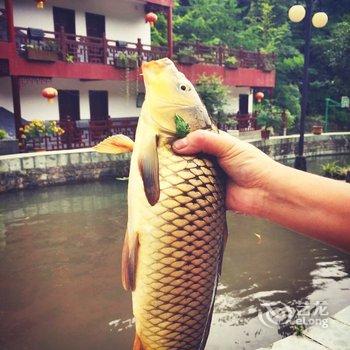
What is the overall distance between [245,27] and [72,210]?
2169 centimetres

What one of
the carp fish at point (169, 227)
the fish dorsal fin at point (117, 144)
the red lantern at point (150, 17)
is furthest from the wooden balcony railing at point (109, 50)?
the carp fish at point (169, 227)

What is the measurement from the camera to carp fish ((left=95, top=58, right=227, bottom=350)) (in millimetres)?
1421

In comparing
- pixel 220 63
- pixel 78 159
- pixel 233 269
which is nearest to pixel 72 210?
pixel 78 159

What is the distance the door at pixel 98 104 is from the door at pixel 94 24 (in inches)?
110

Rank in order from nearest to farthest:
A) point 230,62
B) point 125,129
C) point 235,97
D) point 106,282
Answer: point 106,282 < point 125,129 < point 230,62 < point 235,97

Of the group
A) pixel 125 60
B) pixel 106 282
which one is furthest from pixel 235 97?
pixel 106 282

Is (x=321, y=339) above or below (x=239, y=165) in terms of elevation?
below

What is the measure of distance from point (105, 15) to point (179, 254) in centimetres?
1902

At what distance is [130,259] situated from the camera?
1452 mm

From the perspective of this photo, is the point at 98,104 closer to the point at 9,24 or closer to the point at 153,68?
the point at 9,24

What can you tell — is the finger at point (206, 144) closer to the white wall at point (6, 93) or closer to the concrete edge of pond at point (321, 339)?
the concrete edge of pond at point (321, 339)

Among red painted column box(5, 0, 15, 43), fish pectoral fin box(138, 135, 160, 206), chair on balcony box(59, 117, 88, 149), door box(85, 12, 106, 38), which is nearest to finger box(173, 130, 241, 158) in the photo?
fish pectoral fin box(138, 135, 160, 206)

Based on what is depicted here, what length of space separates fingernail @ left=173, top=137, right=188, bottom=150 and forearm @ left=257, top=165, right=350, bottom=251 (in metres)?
0.52

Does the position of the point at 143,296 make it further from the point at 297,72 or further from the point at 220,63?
the point at 297,72
